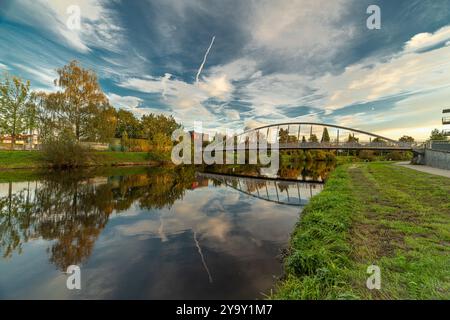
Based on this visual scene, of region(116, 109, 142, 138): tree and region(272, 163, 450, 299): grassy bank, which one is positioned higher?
region(116, 109, 142, 138): tree

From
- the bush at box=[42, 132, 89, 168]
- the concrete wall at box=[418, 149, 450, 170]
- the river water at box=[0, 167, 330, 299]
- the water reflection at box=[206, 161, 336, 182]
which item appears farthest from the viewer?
the bush at box=[42, 132, 89, 168]

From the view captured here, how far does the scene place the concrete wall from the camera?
76.5 ft

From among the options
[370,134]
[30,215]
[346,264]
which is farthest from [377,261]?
[370,134]

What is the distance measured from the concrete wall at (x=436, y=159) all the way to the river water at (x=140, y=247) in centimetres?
2340

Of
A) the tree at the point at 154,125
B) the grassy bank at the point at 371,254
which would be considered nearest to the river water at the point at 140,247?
the grassy bank at the point at 371,254

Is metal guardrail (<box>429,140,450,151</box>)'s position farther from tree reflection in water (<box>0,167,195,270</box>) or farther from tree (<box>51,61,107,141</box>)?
tree (<box>51,61,107,141</box>)

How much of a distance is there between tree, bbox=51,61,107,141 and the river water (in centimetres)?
2724

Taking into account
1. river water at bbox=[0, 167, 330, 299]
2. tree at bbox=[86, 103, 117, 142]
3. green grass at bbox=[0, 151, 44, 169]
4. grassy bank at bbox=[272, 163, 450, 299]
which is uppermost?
tree at bbox=[86, 103, 117, 142]

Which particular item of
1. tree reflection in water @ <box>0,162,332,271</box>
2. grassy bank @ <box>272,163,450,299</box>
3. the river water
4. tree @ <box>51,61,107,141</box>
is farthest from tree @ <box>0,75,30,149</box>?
grassy bank @ <box>272,163,450,299</box>

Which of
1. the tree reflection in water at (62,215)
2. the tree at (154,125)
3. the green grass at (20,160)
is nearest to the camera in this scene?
the tree reflection in water at (62,215)

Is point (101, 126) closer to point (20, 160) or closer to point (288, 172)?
point (20, 160)

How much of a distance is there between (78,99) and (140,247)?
125 feet

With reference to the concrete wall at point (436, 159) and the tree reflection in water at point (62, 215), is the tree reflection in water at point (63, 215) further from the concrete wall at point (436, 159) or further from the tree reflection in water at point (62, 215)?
the concrete wall at point (436, 159)

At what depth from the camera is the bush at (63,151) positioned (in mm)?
28969
